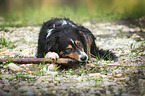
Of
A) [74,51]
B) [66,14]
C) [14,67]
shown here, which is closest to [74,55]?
[74,51]

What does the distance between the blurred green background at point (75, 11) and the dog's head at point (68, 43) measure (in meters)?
6.41

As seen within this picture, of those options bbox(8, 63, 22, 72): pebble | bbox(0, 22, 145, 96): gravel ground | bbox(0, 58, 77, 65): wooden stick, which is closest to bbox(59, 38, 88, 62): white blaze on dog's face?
bbox(0, 58, 77, 65): wooden stick

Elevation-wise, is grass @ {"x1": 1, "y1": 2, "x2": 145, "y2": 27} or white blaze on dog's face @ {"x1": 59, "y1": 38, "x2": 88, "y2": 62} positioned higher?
grass @ {"x1": 1, "y1": 2, "x2": 145, "y2": 27}

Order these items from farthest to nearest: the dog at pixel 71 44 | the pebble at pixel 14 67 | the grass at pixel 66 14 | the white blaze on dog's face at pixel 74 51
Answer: the grass at pixel 66 14, the dog at pixel 71 44, the white blaze on dog's face at pixel 74 51, the pebble at pixel 14 67

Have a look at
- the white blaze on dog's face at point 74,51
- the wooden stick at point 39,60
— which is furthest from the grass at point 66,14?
the wooden stick at point 39,60

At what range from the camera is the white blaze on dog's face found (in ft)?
13.3

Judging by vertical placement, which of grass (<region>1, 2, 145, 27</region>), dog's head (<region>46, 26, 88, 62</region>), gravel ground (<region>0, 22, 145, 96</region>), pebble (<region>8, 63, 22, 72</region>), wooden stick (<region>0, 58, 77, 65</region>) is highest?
grass (<region>1, 2, 145, 27</region>)

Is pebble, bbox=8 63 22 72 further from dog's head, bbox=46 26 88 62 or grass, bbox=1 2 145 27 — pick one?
grass, bbox=1 2 145 27

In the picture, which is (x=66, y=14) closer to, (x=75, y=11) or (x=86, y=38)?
(x=75, y=11)

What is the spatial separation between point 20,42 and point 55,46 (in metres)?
2.53

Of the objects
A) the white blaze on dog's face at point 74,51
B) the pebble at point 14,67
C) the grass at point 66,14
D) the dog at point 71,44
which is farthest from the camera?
the grass at point 66,14

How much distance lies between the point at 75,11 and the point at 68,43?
9.60 m

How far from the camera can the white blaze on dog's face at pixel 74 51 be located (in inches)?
160

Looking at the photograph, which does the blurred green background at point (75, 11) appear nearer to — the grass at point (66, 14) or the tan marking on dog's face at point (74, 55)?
the grass at point (66, 14)
